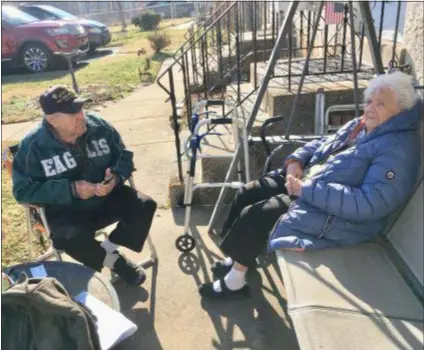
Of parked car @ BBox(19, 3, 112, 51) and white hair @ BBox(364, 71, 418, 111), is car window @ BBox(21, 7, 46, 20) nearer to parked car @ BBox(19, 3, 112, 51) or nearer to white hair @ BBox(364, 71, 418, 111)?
parked car @ BBox(19, 3, 112, 51)

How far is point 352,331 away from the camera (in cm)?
175

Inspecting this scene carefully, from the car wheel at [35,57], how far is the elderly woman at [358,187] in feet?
34.7

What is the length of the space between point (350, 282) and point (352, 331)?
30 cm

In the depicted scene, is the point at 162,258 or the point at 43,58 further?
the point at 43,58

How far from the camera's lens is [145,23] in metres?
20.2

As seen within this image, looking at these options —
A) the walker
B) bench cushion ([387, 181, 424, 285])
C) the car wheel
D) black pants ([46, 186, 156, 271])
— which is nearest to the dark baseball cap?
black pants ([46, 186, 156, 271])

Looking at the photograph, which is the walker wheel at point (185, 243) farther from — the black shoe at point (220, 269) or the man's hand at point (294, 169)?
the man's hand at point (294, 169)

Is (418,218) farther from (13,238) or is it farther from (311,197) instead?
(13,238)

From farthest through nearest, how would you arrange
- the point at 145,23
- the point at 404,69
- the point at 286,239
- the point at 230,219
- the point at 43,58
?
the point at 145,23 < the point at 43,58 < the point at 404,69 < the point at 230,219 < the point at 286,239

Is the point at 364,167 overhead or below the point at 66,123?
below

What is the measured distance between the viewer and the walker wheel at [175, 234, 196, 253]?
330 centimetres

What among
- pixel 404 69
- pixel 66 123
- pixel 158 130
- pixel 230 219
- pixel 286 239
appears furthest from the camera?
pixel 158 130

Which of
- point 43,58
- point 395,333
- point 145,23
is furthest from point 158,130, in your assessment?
point 145,23

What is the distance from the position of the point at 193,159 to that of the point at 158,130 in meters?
3.33
